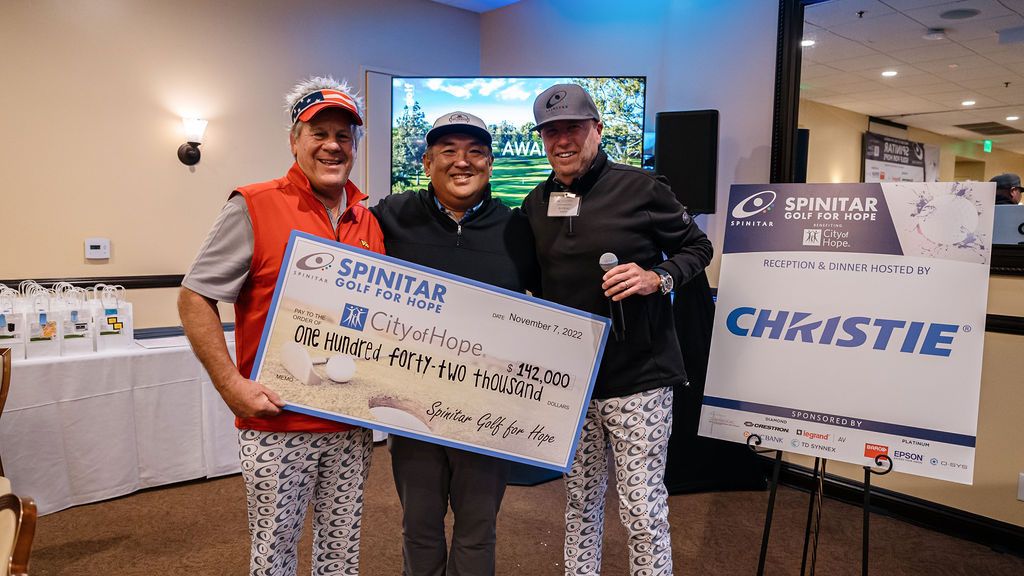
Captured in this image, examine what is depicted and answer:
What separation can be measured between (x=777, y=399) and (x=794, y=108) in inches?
83.6

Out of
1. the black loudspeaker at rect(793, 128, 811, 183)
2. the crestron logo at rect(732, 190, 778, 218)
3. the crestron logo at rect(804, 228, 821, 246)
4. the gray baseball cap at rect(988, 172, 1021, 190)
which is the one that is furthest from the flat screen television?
the crestron logo at rect(804, 228, 821, 246)

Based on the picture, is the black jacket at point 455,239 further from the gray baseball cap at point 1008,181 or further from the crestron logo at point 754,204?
the gray baseball cap at point 1008,181

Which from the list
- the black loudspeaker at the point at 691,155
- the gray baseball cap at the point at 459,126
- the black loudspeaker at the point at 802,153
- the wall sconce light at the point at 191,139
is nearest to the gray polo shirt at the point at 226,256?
the gray baseball cap at the point at 459,126

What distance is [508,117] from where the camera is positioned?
14.2ft

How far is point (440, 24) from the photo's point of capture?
5270mm

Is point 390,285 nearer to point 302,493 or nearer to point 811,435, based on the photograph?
point 302,493

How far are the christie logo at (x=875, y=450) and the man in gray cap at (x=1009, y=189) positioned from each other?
1.67 metres

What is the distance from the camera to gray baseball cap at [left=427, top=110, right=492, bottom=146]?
1660 millimetres

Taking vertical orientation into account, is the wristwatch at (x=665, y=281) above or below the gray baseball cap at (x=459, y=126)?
below

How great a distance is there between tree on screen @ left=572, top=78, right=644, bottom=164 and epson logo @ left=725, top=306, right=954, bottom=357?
2.24 metres

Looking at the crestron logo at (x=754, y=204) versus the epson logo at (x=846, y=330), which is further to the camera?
the crestron logo at (x=754, y=204)

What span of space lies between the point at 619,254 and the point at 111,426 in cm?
261

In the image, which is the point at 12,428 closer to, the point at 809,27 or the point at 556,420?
the point at 556,420

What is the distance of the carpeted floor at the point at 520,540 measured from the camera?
2602mm
